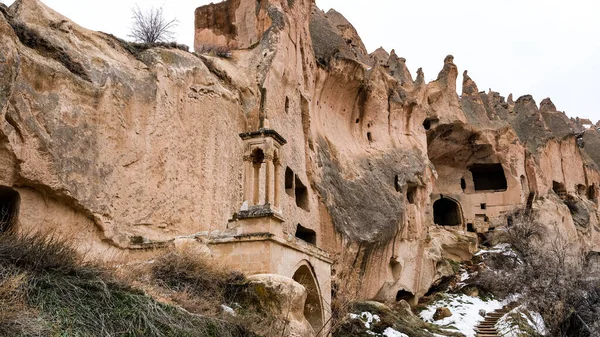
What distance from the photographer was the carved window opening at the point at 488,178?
33531 mm

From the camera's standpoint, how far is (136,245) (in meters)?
11.1

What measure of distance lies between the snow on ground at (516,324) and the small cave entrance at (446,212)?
46.7 feet

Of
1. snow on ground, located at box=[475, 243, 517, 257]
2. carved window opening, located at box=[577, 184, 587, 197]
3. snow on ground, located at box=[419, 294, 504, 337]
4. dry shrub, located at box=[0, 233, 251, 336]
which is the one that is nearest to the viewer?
dry shrub, located at box=[0, 233, 251, 336]

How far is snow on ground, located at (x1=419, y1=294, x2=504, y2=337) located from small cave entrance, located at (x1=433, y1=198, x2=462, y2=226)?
10608 millimetres

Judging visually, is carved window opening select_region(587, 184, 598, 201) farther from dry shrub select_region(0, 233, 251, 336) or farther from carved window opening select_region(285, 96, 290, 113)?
dry shrub select_region(0, 233, 251, 336)

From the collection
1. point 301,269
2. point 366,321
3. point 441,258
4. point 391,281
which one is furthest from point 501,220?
point 301,269

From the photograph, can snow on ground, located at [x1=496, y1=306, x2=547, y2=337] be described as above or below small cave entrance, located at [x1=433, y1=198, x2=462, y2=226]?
below

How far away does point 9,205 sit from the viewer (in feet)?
33.1

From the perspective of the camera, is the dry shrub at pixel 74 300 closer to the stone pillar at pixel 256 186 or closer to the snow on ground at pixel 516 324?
the stone pillar at pixel 256 186

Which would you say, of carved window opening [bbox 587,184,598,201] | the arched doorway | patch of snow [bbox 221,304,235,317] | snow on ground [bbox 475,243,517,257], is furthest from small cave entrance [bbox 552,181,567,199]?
patch of snow [bbox 221,304,235,317]

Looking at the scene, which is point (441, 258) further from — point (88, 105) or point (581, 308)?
point (88, 105)

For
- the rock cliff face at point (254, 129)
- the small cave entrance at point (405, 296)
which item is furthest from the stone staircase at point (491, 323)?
the rock cliff face at point (254, 129)

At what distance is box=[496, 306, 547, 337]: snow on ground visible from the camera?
1442cm

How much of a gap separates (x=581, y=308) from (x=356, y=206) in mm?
7569
